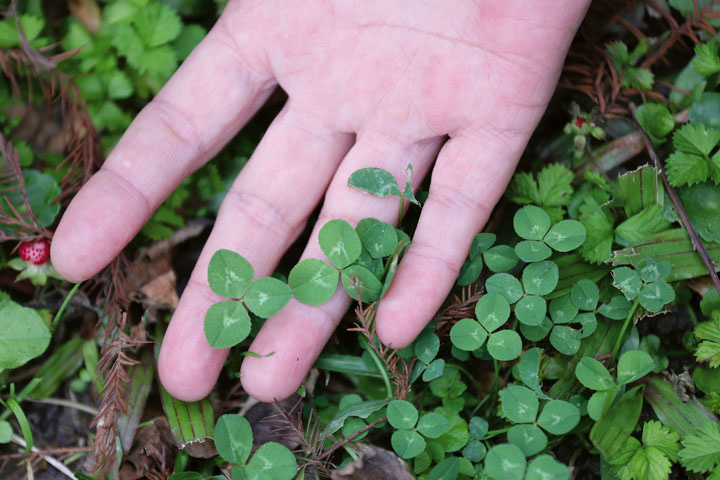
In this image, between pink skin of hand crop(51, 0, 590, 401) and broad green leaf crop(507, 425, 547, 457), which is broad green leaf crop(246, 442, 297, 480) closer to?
pink skin of hand crop(51, 0, 590, 401)

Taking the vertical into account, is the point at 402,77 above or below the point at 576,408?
above

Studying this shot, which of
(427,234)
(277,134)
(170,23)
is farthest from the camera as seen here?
(170,23)

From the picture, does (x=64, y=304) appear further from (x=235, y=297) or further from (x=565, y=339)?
(x=565, y=339)

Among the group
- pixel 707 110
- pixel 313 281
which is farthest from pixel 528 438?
pixel 707 110

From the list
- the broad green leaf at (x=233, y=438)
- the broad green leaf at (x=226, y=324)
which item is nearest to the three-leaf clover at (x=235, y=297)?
the broad green leaf at (x=226, y=324)

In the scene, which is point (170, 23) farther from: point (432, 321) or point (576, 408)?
point (576, 408)

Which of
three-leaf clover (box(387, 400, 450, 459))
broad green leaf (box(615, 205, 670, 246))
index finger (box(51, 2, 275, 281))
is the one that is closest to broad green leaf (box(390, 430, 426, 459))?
three-leaf clover (box(387, 400, 450, 459))

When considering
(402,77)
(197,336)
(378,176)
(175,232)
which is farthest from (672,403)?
(175,232)
